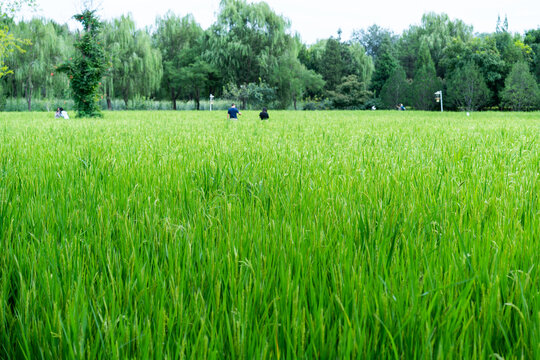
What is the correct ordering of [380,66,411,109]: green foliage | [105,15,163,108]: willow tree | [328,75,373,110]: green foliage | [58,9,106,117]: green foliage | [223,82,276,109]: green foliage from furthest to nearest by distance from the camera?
[328,75,373,110]: green foliage
[380,66,411,109]: green foliage
[223,82,276,109]: green foliage
[105,15,163,108]: willow tree
[58,9,106,117]: green foliage

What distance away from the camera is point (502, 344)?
3.55ft

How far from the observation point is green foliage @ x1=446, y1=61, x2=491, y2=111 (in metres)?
39.3

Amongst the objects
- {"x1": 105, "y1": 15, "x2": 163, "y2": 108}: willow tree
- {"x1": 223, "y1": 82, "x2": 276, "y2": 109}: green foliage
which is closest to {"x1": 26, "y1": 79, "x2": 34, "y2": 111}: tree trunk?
{"x1": 105, "y1": 15, "x2": 163, "y2": 108}: willow tree

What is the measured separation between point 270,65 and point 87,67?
27522 mm

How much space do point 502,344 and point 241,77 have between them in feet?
167

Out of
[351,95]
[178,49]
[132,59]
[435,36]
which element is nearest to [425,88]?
[351,95]

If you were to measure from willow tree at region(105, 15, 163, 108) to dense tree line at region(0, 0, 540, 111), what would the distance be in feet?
0.32

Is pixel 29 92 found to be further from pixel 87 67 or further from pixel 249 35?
pixel 87 67

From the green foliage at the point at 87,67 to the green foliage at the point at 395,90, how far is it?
35.1m

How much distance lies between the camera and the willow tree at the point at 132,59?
4056 cm

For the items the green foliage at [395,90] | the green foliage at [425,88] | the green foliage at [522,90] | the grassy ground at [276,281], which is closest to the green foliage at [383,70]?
the green foliage at [395,90]

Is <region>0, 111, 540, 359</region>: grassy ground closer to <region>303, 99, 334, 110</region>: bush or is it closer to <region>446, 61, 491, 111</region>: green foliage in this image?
<region>446, 61, 491, 111</region>: green foliage

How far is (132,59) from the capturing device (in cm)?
4072

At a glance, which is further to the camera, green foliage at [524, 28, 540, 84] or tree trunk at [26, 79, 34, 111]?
green foliage at [524, 28, 540, 84]
